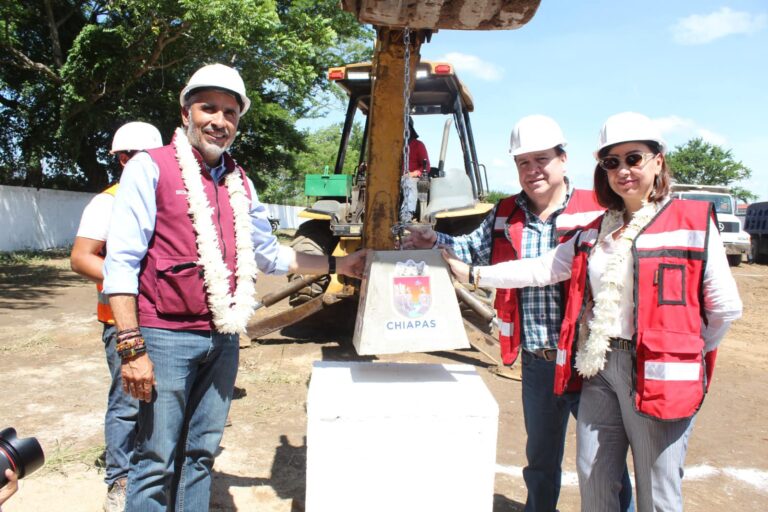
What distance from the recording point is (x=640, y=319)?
199cm

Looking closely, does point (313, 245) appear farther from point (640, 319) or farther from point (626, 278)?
point (640, 319)

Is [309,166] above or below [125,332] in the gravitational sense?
above

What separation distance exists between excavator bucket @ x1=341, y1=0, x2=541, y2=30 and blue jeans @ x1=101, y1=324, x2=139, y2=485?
1.84m

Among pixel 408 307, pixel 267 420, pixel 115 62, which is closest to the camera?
pixel 408 307

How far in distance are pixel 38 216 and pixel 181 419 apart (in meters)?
15.4

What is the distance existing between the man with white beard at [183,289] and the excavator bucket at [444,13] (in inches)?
23.2

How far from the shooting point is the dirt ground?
10.6ft

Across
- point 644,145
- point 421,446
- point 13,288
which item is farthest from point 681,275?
point 13,288

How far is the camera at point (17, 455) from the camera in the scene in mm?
1619

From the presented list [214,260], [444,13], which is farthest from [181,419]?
[444,13]

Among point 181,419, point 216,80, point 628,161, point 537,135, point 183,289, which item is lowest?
point 181,419

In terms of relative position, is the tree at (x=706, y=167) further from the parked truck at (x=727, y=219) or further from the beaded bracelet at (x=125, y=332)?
the beaded bracelet at (x=125, y=332)

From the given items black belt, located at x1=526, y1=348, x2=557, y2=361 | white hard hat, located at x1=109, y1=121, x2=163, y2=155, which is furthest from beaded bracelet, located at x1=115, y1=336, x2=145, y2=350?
black belt, located at x1=526, y1=348, x2=557, y2=361

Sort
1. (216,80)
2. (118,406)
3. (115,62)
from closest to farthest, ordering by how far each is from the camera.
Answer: (216,80) < (118,406) < (115,62)
